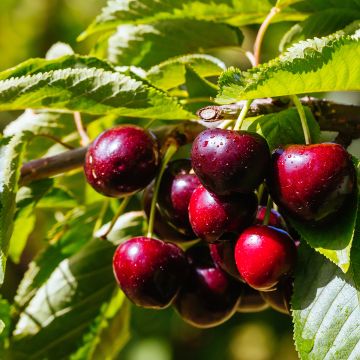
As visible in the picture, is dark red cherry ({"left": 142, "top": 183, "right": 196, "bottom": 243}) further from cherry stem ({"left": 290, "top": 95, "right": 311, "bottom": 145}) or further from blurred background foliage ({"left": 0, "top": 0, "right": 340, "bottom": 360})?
blurred background foliage ({"left": 0, "top": 0, "right": 340, "bottom": 360})

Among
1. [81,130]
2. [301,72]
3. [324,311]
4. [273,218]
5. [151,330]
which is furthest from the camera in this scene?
[151,330]

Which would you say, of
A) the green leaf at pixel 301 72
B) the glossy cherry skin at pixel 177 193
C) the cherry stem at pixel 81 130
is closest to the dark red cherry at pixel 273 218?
the glossy cherry skin at pixel 177 193

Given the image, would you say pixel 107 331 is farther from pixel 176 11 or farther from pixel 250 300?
pixel 176 11

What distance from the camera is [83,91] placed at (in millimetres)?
1125

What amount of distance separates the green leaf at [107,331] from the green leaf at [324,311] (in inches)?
23.5

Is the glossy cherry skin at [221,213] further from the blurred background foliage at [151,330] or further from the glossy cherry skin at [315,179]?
the blurred background foliage at [151,330]

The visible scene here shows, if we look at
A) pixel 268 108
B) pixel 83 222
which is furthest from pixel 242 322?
pixel 268 108

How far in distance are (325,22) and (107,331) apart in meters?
0.82

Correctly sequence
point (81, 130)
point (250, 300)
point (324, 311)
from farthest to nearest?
1. point (81, 130)
2. point (250, 300)
3. point (324, 311)

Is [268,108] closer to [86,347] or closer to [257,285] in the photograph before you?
[257,285]

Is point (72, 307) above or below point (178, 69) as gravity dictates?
below

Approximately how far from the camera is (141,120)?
2.03 metres

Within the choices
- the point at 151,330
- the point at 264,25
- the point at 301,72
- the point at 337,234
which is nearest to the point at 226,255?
the point at 337,234

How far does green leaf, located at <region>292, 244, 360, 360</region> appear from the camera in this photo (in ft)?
3.29
